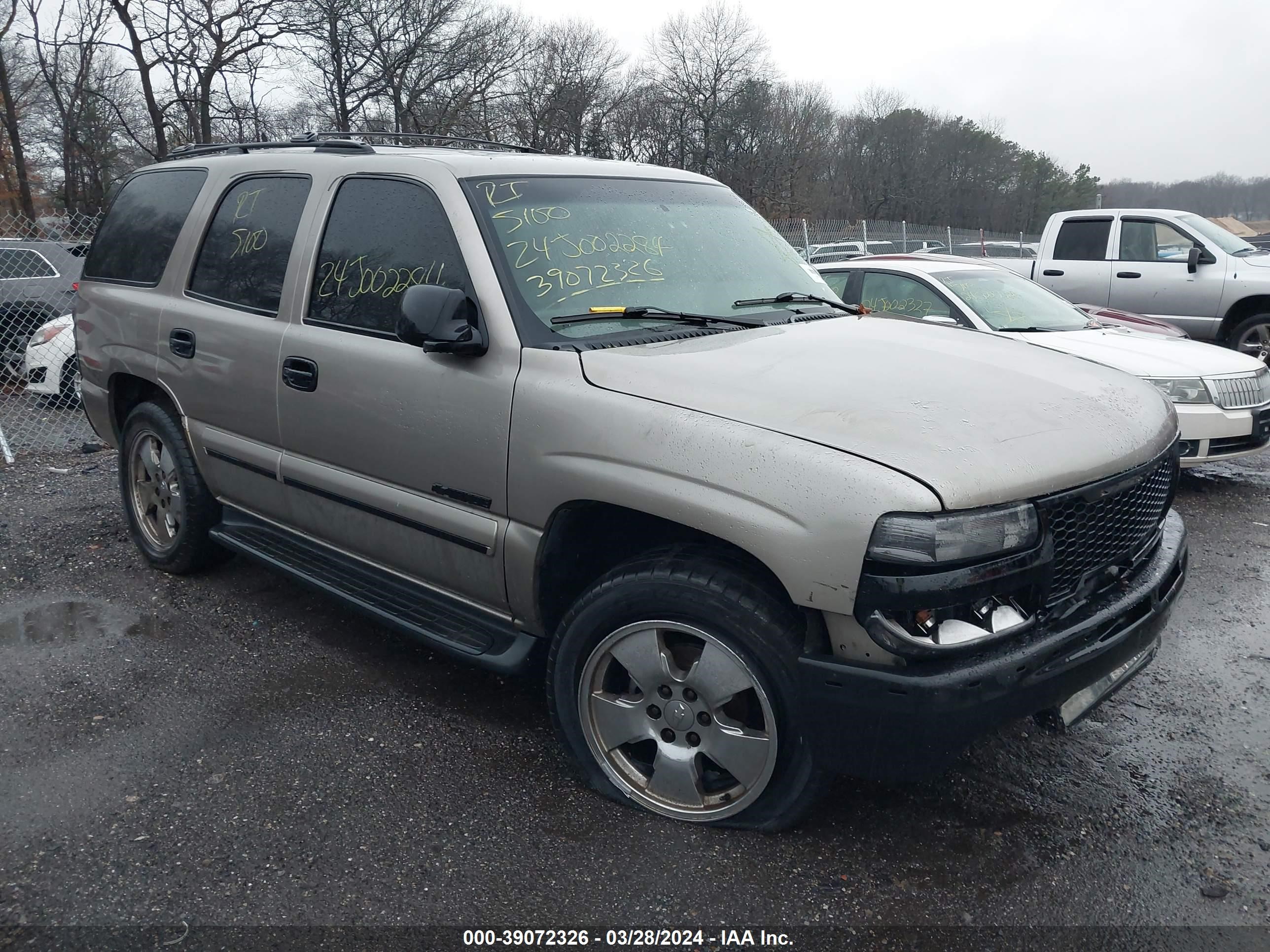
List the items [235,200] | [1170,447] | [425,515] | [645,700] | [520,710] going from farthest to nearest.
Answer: [235,200] → [520,710] → [425,515] → [1170,447] → [645,700]

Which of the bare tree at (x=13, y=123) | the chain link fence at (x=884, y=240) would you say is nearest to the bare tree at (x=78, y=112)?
the bare tree at (x=13, y=123)

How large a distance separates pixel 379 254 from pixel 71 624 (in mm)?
2359

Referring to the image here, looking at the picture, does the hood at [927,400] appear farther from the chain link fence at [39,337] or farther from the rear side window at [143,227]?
the chain link fence at [39,337]

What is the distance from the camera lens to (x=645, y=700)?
Result: 277 cm

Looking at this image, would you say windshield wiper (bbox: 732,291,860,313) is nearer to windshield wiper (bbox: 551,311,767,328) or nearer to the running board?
windshield wiper (bbox: 551,311,767,328)

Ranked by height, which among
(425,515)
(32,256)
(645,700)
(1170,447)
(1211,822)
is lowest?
(1211,822)

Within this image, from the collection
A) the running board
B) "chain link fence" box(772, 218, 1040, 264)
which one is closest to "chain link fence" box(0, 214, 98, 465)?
the running board

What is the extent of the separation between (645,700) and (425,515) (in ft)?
3.25

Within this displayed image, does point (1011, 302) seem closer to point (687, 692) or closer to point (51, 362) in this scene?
point (687, 692)

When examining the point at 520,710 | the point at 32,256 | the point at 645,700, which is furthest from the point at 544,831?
the point at 32,256

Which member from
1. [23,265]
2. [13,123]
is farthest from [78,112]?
[23,265]

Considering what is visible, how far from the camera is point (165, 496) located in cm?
468

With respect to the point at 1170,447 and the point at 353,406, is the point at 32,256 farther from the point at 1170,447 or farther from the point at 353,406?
the point at 1170,447

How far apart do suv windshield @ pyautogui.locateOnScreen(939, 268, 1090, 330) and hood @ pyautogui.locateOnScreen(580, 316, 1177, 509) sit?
150 inches
